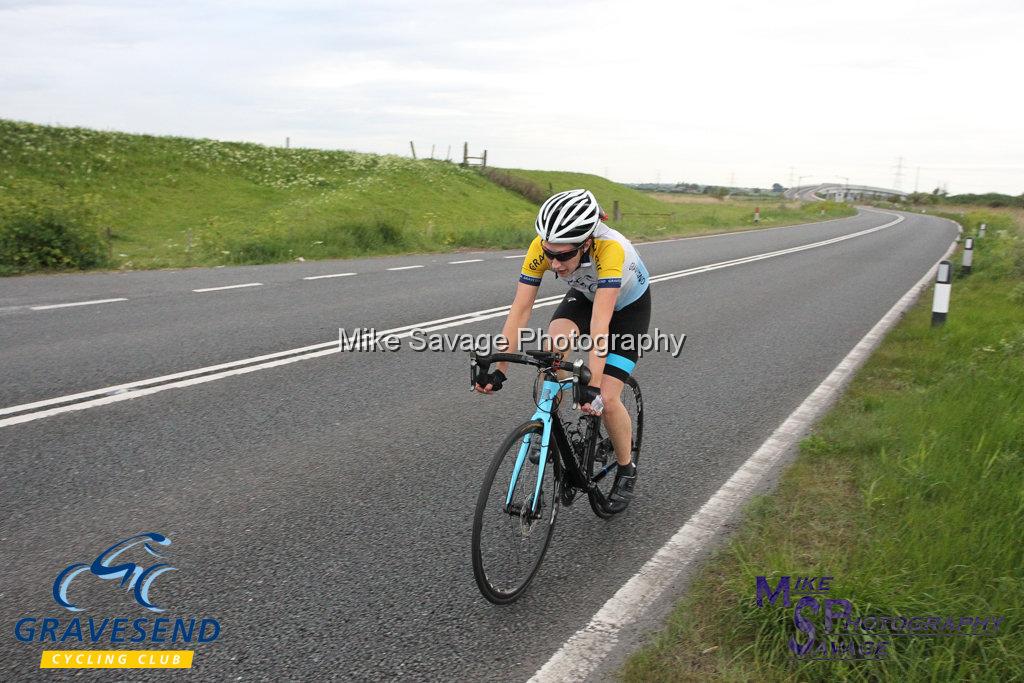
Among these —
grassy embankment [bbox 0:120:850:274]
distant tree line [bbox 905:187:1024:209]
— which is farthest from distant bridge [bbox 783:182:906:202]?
grassy embankment [bbox 0:120:850:274]

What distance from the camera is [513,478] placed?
3279mm

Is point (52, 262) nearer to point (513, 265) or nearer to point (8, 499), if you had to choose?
point (513, 265)

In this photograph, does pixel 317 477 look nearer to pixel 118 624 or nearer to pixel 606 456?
pixel 118 624

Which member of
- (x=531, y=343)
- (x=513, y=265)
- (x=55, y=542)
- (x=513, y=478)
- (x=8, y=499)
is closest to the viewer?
(x=513, y=478)

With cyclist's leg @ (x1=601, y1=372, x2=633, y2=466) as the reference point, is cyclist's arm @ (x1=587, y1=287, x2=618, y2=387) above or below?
above

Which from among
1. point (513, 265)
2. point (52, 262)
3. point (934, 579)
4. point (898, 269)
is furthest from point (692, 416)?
point (898, 269)

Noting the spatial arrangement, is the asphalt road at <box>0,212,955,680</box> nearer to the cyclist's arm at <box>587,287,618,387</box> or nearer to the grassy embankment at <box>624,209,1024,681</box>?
the grassy embankment at <box>624,209,1024,681</box>

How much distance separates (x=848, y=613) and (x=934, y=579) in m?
0.57

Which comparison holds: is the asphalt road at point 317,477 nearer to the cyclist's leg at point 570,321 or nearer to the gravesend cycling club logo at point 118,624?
the gravesend cycling club logo at point 118,624

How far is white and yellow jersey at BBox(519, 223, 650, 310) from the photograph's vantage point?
12.0 ft

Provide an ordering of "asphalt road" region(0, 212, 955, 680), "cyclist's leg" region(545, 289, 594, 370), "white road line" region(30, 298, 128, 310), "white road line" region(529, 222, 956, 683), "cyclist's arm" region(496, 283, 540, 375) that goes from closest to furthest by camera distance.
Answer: "white road line" region(529, 222, 956, 683)
"asphalt road" region(0, 212, 955, 680)
"cyclist's arm" region(496, 283, 540, 375)
"cyclist's leg" region(545, 289, 594, 370)
"white road line" region(30, 298, 128, 310)

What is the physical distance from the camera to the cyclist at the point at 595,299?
341 centimetres

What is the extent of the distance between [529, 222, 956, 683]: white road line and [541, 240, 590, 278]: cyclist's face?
5.01 ft

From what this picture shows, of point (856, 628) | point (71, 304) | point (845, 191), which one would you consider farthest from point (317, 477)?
point (845, 191)
